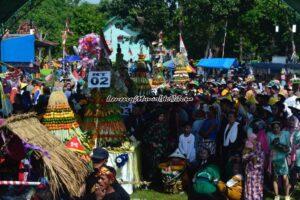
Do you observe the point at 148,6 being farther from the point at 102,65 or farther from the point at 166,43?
the point at 102,65

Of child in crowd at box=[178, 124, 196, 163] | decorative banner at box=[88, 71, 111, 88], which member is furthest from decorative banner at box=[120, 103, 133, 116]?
decorative banner at box=[88, 71, 111, 88]

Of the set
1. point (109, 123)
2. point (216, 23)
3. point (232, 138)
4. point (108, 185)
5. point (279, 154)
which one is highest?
point (216, 23)

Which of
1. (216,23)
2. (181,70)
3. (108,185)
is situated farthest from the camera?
(216,23)

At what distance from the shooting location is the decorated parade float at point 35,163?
7.02m

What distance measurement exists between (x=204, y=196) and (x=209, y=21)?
36089mm

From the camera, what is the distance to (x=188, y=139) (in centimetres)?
1243

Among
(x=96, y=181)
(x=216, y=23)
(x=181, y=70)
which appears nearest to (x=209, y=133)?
(x=96, y=181)

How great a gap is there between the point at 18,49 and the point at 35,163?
79.2ft

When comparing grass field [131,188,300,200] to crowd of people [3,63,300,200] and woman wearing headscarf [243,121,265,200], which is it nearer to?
crowd of people [3,63,300,200]

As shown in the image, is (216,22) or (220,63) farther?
(216,22)

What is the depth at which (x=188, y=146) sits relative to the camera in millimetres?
12445

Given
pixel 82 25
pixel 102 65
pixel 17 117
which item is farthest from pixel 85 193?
pixel 82 25

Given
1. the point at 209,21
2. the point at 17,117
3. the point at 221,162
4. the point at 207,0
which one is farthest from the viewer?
the point at 209,21

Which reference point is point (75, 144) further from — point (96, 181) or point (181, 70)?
point (181, 70)
